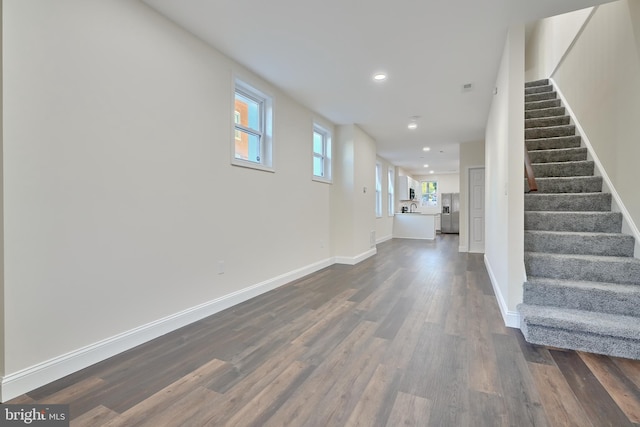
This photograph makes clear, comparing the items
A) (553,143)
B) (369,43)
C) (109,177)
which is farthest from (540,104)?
(109,177)

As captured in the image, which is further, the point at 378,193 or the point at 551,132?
the point at 378,193

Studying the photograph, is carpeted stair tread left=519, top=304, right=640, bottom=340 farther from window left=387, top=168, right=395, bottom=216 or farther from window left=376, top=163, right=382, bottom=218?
window left=387, top=168, right=395, bottom=216

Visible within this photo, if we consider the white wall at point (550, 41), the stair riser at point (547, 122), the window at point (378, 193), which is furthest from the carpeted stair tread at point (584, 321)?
the window at point (378, 193)

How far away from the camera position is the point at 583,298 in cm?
237

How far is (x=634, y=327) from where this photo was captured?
2008 mm

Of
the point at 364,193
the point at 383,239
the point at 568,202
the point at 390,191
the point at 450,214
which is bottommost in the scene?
the point at 383,239

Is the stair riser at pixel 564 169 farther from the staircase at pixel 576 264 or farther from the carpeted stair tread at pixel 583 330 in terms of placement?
the carpeted stair tread at pixel 583 330

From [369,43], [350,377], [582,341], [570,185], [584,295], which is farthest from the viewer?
[570,185]

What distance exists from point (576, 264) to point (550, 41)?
15.0 feet

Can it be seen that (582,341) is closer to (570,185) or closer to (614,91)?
(570,185)

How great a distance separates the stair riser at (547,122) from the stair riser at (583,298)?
2.86m

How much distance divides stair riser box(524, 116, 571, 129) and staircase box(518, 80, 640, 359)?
0.49 meters

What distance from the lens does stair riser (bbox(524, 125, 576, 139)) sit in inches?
156

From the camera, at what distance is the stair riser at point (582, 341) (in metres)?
2.01
